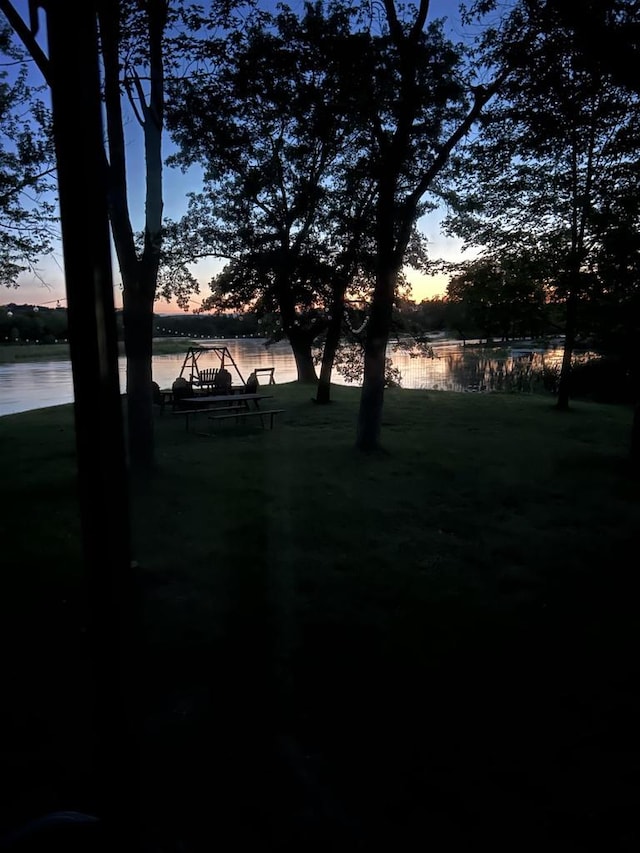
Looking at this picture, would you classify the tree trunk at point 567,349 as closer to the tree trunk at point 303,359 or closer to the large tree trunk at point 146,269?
the large tree trunk at point 146,269

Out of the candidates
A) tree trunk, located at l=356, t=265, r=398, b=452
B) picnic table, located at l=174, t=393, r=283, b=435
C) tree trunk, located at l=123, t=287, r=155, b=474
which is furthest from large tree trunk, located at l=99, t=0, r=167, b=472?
tree trunk, located at l=356, t=265, r=398, b=452

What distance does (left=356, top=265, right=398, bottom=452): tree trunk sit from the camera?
33.6 feet

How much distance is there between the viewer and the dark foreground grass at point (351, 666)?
8.31ft

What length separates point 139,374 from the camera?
322 inches

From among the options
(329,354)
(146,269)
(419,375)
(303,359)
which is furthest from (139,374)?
(419,375)

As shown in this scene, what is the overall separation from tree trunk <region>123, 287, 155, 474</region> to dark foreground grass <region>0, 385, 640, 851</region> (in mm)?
682

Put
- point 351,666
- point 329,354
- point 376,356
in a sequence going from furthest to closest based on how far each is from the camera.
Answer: point 329,354 < point 376,356 < point 351,666

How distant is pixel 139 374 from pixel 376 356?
437cm

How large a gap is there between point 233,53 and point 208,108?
2.67ft

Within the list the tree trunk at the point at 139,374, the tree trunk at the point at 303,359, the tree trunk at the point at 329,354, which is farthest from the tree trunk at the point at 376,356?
the tree trunk at the point at 303,359

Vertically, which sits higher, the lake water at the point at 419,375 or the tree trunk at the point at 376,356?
the tree trunk at the point at 376,356

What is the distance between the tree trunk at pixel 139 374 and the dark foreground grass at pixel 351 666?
0.68 metres

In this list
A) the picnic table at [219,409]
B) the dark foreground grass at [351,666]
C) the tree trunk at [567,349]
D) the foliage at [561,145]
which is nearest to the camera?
the dark foreground grass at [351,666]

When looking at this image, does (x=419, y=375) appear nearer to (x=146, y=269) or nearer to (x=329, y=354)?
(x=329, y=354)
